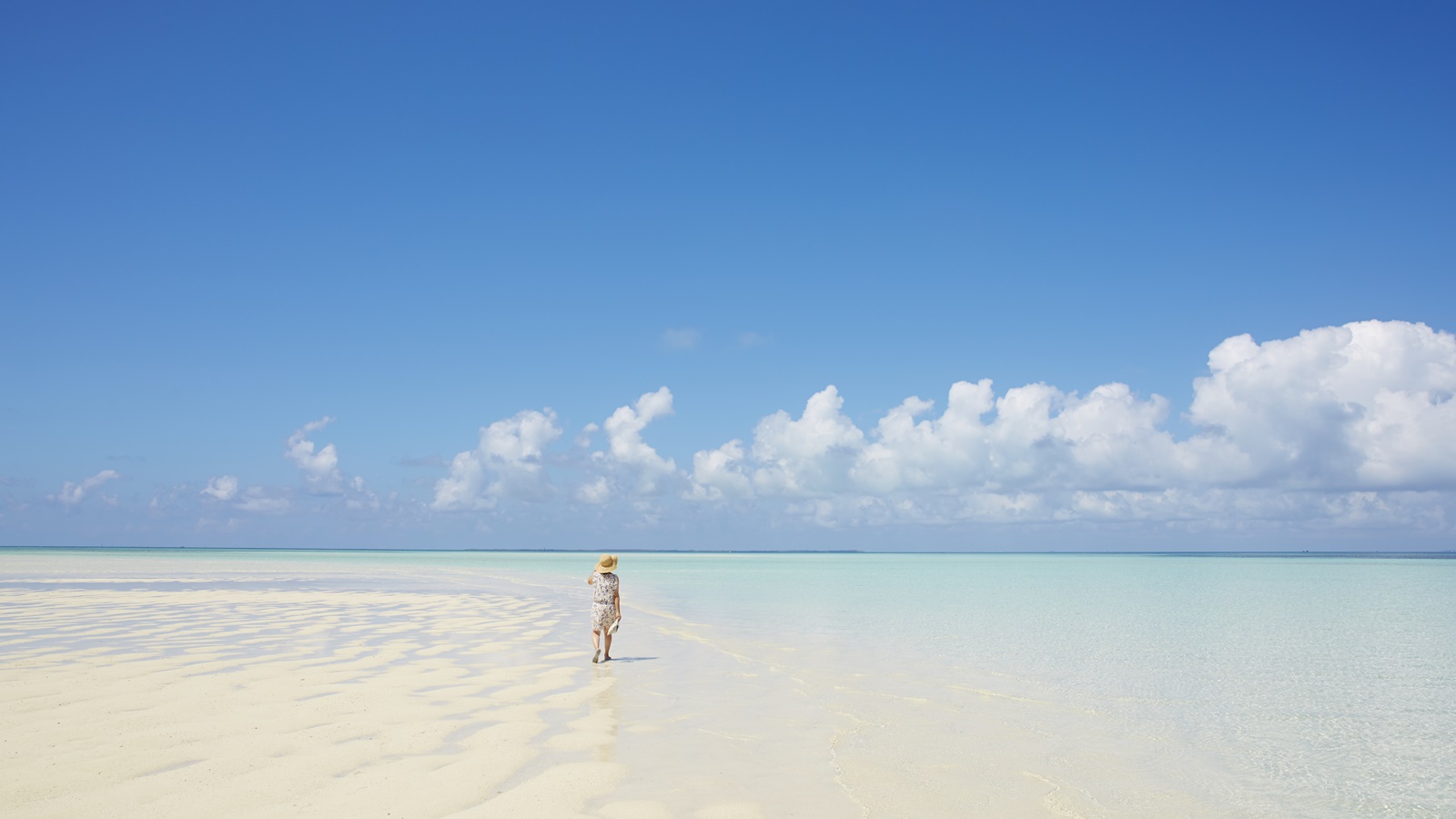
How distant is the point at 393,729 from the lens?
8.89 meters

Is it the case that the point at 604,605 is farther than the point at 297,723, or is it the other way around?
the point at 604,605

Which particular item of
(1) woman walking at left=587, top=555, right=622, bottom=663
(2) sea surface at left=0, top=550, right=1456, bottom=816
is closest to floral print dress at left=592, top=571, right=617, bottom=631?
(1) woman walking at left=587, top=555, right=622, bottom=663

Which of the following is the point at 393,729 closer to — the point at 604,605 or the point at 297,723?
the point at 297,723

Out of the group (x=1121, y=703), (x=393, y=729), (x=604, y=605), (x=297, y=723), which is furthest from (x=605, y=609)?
(x=1121, y=703)

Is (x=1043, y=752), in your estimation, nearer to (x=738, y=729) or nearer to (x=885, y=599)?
(x=738, y=729)

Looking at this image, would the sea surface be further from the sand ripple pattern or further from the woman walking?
the sand ripple pattern

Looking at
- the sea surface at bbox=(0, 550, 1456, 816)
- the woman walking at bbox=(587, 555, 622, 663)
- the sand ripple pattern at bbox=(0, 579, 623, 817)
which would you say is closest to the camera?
the sand ripple pattern at bbox=(0, 579, 623, 817)

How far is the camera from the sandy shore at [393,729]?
671 cm

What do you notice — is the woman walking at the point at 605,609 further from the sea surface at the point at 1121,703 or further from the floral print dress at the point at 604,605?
the sea surface at the point at 1121,703

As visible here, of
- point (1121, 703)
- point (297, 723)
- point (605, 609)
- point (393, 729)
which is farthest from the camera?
point (605, 609)

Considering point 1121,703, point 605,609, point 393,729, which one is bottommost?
point 1121,703

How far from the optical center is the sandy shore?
22.0 ft

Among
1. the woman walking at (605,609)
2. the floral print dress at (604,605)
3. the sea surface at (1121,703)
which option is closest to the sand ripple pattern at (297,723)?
the woman walking at (605,609)

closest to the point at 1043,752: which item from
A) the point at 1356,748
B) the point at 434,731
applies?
the point at 1356,748
